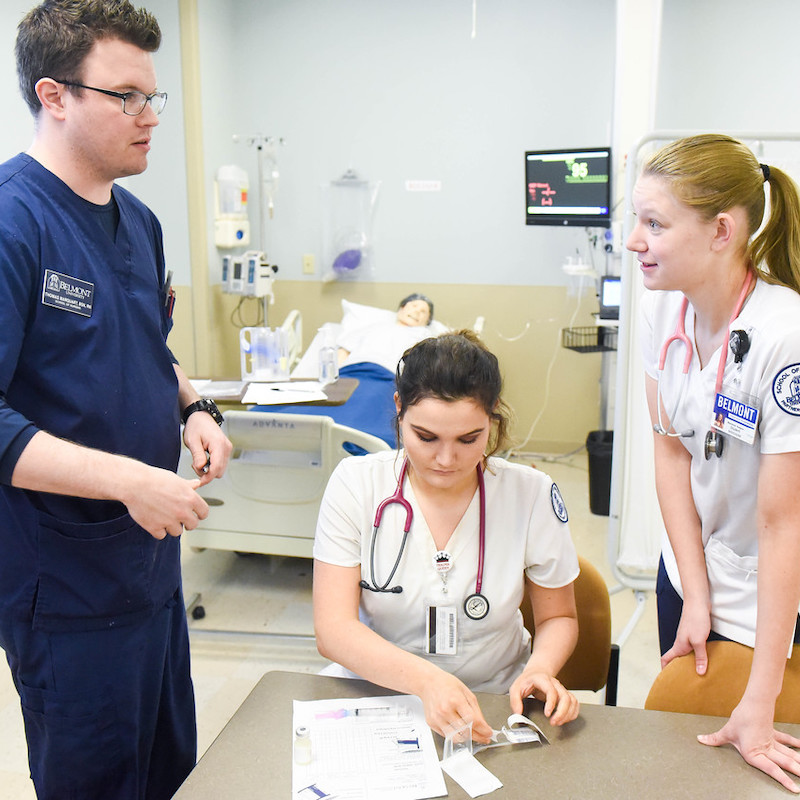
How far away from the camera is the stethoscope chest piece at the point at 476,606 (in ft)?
4.48

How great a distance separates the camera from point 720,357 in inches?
50.8

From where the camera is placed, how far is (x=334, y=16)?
464 cm

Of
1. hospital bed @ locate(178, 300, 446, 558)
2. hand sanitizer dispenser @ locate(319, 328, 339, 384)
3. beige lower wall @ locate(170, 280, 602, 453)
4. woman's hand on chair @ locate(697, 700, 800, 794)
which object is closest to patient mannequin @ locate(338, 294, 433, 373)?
beige lower wall @ locate(170, 280, 602, 453)

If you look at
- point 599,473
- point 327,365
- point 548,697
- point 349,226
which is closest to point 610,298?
point 599,473

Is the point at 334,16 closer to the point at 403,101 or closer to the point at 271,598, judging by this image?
the point at 403,101

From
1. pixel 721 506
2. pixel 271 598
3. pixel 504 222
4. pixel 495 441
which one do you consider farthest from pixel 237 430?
pixel 504 222

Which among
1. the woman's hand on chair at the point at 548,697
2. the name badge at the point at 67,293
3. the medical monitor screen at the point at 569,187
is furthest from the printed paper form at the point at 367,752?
the medical monitor screen at the point at 569,187

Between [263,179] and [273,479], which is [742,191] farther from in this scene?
[263,179]

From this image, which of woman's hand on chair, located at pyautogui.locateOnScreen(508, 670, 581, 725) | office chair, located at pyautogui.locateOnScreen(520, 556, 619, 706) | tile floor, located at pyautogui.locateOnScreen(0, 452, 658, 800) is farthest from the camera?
tile floor, located at pyautogui.locateOnScreen(0, 452, 658, 800)

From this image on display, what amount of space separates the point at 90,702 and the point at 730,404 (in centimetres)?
116

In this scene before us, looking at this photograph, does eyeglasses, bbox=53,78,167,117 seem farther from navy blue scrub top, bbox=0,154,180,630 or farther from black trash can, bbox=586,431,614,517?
black trash can, bbox=586,431,614,517

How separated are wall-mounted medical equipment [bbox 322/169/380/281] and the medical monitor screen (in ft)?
3.62

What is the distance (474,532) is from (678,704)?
17.3 inches

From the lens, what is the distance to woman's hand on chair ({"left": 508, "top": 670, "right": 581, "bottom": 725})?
1139mm
